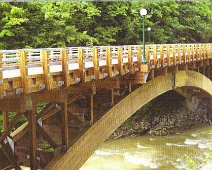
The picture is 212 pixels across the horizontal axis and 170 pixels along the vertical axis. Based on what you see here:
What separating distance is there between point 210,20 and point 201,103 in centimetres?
1262

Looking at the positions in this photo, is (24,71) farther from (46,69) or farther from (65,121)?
(65,121)

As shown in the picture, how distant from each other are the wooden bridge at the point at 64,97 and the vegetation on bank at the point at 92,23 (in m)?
5.87

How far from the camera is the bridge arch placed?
12961mm

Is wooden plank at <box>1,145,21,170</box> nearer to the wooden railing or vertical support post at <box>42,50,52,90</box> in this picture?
the wooden railing

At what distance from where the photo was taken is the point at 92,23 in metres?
29.7

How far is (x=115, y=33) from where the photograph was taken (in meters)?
30.0

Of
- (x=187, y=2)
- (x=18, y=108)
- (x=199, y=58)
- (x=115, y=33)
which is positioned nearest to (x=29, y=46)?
(x=115, y=33)

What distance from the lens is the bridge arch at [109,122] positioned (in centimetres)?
1296

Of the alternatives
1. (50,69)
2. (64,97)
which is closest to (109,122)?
(64,97)

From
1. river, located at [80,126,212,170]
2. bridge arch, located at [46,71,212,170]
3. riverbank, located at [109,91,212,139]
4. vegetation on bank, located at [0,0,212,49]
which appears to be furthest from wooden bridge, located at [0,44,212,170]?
riverbank, located at [109,91,212,139]

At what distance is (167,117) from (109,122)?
61.4 feet

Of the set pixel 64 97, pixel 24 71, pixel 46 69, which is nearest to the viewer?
pixel 24 71

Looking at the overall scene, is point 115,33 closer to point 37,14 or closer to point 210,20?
point 37,14

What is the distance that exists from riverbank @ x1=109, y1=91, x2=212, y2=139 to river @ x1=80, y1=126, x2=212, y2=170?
83 centimetres
